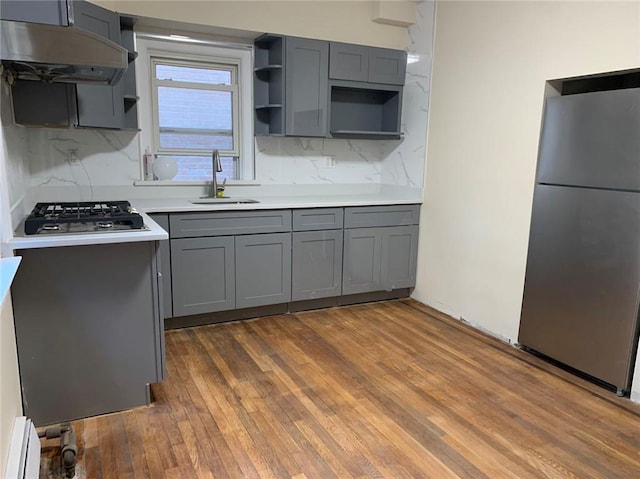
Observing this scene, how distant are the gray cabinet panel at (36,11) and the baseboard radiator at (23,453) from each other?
1.56 meters

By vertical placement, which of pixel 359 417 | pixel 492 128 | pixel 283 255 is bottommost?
pixel 359 417

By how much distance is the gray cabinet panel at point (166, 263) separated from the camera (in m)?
3.13

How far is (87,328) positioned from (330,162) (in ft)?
8.81

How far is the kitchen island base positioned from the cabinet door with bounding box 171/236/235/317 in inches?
36.7

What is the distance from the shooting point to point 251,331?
3389mm

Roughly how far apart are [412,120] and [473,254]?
134cm

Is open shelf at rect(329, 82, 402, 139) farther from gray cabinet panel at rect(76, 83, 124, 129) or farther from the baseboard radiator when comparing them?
the baseboard radiator

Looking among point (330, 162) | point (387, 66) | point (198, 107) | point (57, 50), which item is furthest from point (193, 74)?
point (57, 50)

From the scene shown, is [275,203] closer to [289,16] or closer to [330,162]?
[330,162]

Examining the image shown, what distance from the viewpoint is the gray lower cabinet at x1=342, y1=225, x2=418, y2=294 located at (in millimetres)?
3854

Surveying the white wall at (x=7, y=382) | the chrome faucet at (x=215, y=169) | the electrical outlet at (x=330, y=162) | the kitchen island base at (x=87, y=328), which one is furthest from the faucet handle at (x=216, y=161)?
the white wall at (x=7, y=382)

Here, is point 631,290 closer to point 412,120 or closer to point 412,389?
point 412,389

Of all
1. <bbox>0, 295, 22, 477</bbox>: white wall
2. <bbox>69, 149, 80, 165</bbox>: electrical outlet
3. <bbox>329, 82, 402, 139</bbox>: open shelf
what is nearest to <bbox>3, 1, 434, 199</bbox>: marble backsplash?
<bbox>69, 149, 80, 165</bbox>: electrical outlet

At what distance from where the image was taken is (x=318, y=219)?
367cm
